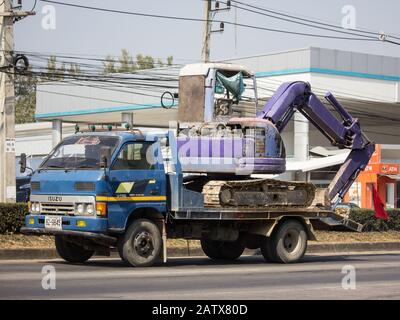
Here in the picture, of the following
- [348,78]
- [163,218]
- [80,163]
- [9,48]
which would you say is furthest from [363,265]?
[348,78]

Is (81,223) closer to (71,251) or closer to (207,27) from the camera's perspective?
(71,251)

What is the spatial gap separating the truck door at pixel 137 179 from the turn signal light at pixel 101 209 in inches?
4.8

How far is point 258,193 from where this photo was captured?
61.0ft

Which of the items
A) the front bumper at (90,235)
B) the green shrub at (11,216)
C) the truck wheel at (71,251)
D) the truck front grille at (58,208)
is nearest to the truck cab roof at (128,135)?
the truck front grille at (58,208)

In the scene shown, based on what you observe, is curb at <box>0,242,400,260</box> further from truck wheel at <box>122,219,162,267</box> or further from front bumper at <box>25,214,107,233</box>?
truck wheel at <box>122,219,162,267</box>

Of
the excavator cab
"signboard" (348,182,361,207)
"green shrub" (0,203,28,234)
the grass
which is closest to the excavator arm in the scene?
the excavator cab

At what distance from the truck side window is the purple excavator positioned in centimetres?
160

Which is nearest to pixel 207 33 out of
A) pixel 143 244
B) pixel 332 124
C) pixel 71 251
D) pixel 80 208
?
pixel 332 124

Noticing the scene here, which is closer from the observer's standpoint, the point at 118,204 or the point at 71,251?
the point at 118,204

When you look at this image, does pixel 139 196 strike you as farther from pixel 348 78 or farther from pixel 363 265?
pixel 348 78

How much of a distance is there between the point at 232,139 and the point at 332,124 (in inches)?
176

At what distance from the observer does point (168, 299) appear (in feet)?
38.5

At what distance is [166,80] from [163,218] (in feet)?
97.9
